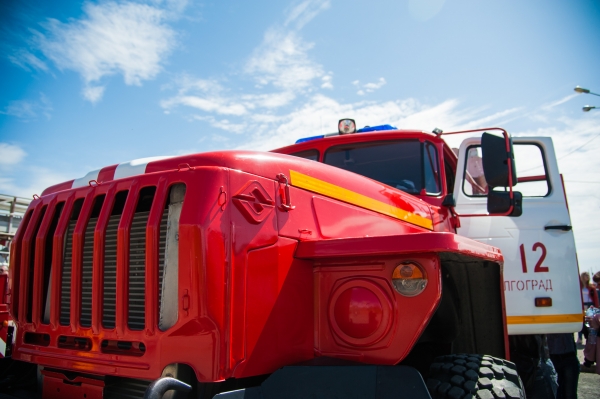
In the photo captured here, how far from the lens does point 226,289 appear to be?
6.80 feet

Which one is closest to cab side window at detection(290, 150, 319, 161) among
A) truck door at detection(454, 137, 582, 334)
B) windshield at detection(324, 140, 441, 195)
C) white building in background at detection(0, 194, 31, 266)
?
windshield at detection(324, 140, 441, 195)

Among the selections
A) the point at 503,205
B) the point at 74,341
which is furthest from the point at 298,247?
the point at 503,205

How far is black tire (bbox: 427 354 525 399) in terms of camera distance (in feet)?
7.48

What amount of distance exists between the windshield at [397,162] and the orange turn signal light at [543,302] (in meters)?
1.24

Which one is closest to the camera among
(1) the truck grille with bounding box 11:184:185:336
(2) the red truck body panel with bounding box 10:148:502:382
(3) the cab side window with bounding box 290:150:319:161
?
(2) the red truck body panel with bounding box 10:148:502:382

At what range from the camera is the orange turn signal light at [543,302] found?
4070 millimetres

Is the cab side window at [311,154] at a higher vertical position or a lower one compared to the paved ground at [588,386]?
higher

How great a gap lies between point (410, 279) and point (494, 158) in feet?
4.94

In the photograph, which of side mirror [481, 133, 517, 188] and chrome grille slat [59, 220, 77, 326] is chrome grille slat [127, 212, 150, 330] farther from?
side mirror [481, 133, 517, 188]

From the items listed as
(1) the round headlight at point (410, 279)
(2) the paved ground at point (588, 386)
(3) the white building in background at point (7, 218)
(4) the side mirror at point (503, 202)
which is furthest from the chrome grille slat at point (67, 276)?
(3) the white building in background at point (7, 218)

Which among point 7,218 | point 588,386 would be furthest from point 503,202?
point 7,218

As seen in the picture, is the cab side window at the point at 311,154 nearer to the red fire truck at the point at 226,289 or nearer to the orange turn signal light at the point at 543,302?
the red fire truck at the point at 226,289

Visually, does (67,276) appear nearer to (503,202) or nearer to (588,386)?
(503,202)

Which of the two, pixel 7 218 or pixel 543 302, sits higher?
pixel 7 218
